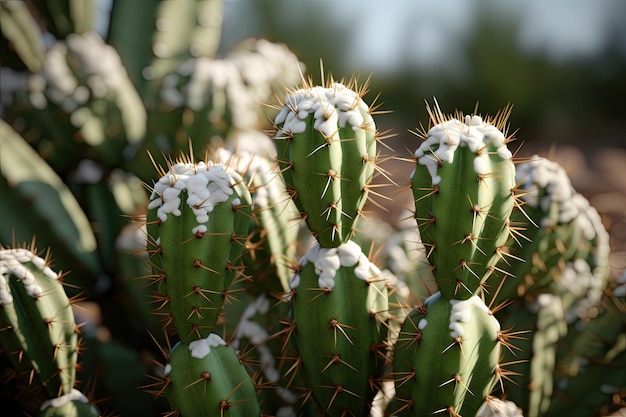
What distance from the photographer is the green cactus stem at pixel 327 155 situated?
1488 millimetres

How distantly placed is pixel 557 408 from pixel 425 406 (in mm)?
705

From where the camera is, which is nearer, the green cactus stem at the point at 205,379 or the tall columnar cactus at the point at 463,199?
the tall columnar cactus at the point at 463,199

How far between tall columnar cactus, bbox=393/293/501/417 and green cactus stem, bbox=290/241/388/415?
0.29 ft

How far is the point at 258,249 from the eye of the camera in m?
1.89

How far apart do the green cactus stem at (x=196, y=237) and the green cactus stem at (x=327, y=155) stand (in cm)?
13

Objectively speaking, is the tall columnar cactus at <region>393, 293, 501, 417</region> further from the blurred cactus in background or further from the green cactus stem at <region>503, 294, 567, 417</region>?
the green cactus stem at <region>503, 294, 567, 417</region>

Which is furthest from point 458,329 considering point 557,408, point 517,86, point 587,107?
point 587,107

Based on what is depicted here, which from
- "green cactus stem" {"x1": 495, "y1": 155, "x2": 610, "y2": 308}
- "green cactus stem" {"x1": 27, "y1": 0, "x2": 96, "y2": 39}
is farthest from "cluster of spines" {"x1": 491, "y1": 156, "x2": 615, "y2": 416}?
"green cactus stem" {"x1": 27, "y1": 0, "x2": 96, "y2": 39}

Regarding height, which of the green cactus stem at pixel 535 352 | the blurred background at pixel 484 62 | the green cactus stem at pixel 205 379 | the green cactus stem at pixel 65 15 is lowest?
the blurred background at pixel 484 62

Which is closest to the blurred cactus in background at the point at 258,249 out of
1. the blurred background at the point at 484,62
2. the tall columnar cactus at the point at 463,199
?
the tall columnar cactus at the point at 463,199

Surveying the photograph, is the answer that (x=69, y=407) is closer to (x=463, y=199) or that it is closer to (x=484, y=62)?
(x=463, y=199)

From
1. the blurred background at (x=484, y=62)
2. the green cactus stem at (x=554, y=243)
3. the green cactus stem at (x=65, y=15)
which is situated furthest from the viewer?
the blurred background at (x=484, y=62)

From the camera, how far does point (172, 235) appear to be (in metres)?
1.48

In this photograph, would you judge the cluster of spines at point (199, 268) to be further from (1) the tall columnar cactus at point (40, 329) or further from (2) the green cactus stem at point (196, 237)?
(1) the tall columnar cactus at point (40, 329)
